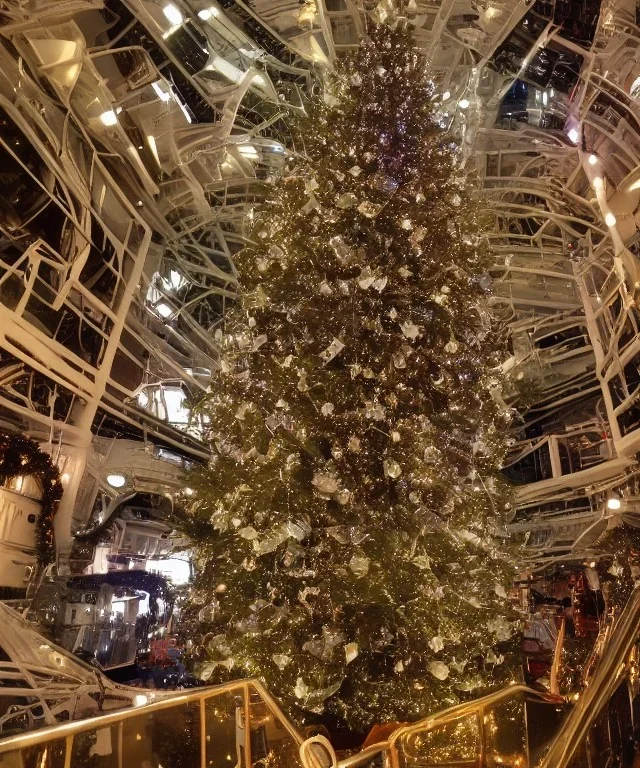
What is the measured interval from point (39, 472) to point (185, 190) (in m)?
4.29

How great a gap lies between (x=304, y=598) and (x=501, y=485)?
6.99 ft

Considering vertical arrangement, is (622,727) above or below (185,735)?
above

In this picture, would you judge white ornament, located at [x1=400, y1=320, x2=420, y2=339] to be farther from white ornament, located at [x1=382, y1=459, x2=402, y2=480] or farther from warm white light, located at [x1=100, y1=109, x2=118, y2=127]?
warm white light, located at [x1=100, y1=109, x2=118, y2=127]

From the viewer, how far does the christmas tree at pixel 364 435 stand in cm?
298

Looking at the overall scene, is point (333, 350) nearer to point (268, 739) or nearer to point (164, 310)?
point (268, 739)

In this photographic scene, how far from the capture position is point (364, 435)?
10.6ft

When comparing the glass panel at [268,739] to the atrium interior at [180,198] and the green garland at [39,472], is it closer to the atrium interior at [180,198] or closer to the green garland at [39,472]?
the atrium interior at [180,198]

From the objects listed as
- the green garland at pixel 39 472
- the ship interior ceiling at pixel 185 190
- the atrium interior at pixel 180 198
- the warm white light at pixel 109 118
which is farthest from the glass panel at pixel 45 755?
the warm white light at pixel 109 118

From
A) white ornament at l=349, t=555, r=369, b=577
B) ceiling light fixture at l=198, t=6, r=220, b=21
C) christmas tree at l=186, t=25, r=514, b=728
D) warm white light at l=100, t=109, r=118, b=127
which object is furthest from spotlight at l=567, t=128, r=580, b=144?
white ornament at l=349, t=555, r=369, b=577

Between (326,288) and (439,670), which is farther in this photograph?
(326,288)

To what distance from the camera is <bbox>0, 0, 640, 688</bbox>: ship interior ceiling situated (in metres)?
4.98

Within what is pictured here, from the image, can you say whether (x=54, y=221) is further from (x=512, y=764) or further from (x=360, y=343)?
(x=512, y=764)

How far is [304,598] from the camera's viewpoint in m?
2.95

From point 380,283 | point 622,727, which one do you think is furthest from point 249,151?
point 622,727
